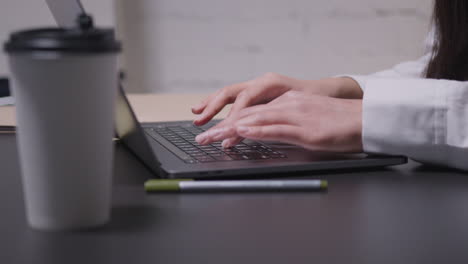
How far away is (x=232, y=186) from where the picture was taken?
524 millimetres

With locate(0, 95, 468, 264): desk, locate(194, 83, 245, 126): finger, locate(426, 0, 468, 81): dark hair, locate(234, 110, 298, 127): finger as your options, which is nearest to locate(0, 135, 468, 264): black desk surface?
locate(0, 95, 468, 264): desk

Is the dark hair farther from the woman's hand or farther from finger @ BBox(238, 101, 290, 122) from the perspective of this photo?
finger @ BBox(238, 101, 290, 122)

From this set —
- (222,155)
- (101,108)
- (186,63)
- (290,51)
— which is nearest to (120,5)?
(186,63)

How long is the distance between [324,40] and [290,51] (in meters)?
0.14

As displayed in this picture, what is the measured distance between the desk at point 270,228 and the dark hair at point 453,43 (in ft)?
1.12

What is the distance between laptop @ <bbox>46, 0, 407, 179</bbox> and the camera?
56 cm

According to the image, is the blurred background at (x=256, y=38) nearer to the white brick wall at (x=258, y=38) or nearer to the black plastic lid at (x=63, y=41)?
the white brick wall at (x=258, y=38)

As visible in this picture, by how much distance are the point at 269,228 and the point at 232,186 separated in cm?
10

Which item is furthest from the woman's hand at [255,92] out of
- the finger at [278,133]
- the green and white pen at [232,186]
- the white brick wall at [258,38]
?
the white brick wall at [258,38]

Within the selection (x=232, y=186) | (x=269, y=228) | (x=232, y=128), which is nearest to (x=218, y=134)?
(x=232, y=128)

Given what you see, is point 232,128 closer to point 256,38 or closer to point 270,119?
point 270,119

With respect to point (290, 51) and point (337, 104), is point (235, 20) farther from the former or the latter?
point (337, 104)

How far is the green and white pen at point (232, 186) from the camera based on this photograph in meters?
0.52

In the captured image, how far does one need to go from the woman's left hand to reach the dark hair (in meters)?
0.27
